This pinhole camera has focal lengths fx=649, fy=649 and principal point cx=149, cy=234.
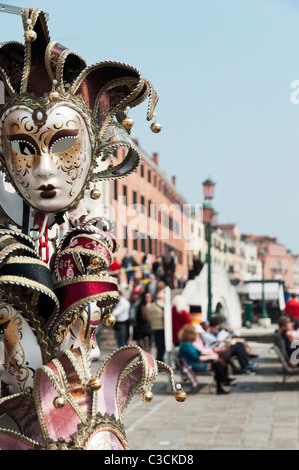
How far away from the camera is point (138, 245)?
4428 centimetres

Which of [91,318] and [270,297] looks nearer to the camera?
[91,318]

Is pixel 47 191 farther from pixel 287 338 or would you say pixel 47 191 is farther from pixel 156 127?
pixel 287 338

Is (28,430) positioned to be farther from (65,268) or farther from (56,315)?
(65,268)

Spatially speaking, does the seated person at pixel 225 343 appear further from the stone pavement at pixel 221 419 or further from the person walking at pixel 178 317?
the stone pavement at pixel 221 419

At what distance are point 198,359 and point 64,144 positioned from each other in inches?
362

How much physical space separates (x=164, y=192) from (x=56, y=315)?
53.3 m

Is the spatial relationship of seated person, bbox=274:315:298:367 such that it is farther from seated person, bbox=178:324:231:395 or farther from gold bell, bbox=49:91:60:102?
gold bell, bbox=49:91:60:102

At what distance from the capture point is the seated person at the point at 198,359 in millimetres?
11156

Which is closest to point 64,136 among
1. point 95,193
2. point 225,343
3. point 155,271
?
point 95,193

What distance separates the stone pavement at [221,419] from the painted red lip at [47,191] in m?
5.18

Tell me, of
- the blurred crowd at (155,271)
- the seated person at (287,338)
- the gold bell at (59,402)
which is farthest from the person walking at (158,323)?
the gold bell at (59,402)

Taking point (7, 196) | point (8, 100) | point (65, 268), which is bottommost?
point (65, 268)
